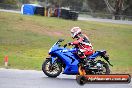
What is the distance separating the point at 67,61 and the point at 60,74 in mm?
856

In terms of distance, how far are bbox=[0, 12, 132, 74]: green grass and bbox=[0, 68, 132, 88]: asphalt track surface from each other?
11.1ft

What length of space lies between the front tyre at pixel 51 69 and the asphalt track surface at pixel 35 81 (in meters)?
0.17

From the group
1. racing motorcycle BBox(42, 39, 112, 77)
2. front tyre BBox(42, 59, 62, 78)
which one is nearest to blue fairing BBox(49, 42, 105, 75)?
racing motorcycle BBox(42, 39, 112, 77)

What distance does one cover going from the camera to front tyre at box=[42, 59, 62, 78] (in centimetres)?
1450

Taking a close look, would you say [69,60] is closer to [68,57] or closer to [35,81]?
[68,57]

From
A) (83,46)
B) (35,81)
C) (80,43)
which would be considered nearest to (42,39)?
(83,46)

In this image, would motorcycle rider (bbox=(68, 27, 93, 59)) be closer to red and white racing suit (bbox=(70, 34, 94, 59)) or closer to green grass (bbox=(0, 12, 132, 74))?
red and white racing suit (bbox=(70, 34, 94, 59))

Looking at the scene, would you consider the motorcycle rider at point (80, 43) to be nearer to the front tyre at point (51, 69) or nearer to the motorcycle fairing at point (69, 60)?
the motorcycle fairing at point (69, 60)

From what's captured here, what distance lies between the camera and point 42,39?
105ft

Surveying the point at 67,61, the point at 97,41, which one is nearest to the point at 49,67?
the point at 67,61

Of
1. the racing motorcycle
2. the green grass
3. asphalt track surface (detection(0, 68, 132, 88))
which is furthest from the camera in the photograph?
the green grass

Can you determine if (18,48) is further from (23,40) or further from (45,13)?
(45,13)

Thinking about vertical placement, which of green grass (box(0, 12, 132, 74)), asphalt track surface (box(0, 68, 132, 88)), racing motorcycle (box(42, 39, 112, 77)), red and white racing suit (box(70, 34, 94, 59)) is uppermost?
red and white racing suit (box(70, 34, 94, 59))

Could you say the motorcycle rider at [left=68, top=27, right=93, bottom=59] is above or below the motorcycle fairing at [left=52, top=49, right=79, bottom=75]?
above
